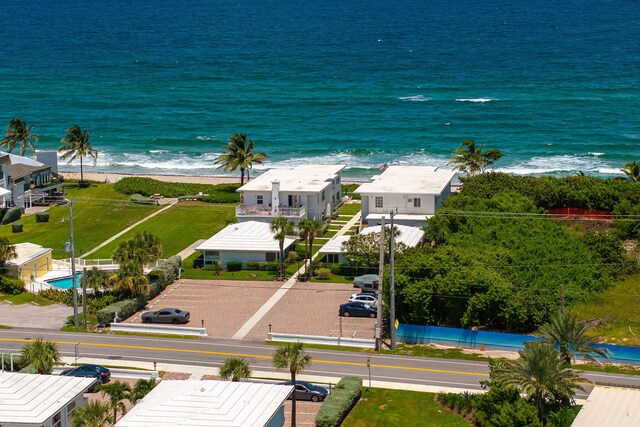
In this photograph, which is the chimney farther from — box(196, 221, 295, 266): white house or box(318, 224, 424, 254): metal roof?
box(318, 224, 424, 254): metal roof

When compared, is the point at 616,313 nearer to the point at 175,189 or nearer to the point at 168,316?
the point at 168,316

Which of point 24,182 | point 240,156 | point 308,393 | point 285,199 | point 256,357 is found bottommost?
point 308,393

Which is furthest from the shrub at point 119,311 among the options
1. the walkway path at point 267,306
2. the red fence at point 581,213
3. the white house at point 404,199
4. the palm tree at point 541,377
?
the red fence at point 581,213

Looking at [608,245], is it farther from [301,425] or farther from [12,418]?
[12,418]

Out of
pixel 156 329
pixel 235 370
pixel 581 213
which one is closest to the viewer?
pixel 235 370

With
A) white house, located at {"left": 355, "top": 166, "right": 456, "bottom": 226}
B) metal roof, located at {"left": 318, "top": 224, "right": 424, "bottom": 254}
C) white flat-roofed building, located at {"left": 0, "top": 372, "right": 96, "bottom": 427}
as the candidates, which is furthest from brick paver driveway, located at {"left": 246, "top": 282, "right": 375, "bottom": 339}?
white flat-roofed building, located at {"left": 0, "top": 372, "right": 96, "bottom": 427}

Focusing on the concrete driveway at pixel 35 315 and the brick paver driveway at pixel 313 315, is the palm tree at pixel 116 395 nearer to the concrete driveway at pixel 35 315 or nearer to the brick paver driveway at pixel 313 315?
the brick paver driveway at pixel 313 315

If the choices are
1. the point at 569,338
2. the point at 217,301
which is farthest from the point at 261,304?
the point at 569,338
